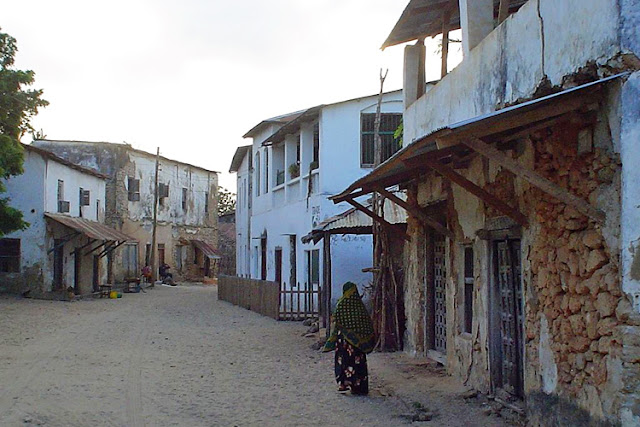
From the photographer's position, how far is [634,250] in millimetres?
5020

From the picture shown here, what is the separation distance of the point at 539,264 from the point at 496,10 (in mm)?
4917

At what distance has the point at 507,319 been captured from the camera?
820 cm

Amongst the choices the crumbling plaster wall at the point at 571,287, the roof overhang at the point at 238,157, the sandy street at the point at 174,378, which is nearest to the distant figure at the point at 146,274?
the roof overhang at the point at 238,157

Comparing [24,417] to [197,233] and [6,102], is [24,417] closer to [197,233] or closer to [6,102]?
[6,102]

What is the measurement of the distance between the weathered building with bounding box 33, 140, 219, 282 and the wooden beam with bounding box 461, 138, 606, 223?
35.3 m

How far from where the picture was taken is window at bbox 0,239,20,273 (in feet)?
89.0

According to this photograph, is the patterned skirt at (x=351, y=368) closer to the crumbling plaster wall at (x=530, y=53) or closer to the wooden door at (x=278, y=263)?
the crumbling plaster wall at (x=530, y=53)

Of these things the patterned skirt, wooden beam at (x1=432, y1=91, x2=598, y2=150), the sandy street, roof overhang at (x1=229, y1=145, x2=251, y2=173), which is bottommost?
the sandy street

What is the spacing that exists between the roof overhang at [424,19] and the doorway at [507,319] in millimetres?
3395

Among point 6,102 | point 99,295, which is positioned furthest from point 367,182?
point 99,295

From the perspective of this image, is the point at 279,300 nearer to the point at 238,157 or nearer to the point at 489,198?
the point at 489,198

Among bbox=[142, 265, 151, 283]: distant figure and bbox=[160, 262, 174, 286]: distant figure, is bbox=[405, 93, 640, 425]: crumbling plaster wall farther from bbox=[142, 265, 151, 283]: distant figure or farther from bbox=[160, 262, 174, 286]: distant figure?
bbox=[160, 262, 174, 286]: distant figure

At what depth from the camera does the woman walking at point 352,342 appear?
927cm

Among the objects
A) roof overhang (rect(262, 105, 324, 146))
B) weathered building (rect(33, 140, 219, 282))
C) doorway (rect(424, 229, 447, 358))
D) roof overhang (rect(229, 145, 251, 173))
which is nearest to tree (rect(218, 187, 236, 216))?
weathered building (rect(33, 140, 219, 282))
